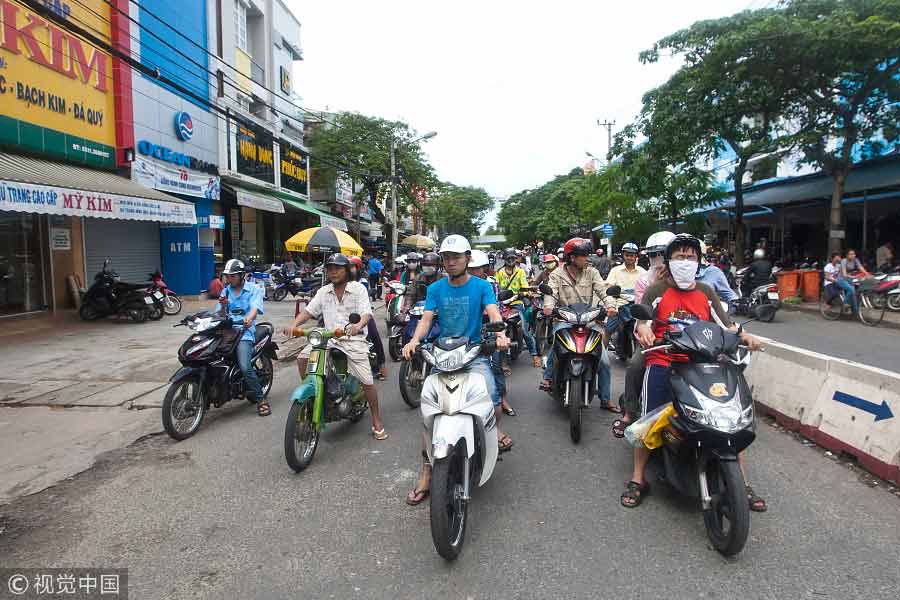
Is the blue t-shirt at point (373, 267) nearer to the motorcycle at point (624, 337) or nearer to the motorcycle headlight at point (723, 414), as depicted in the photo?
the motorcycle at point (624, 337)

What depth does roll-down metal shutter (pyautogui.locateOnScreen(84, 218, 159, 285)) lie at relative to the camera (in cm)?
1368

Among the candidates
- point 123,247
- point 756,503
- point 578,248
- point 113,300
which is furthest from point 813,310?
point 123,247

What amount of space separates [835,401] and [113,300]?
1290cm

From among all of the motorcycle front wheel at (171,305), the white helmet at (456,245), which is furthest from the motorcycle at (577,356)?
the motorcycle front wheel at (171,305)

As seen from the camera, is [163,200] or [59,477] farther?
[163,200]

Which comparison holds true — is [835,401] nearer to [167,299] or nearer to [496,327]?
[496,327]

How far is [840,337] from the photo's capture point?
10172 mm

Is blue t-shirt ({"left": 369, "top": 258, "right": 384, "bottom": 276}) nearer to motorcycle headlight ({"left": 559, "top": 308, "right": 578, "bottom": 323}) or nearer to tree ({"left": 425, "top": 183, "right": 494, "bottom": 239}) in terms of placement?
motorcycle headlight ({"left": 559, "top": 308, "right": 578, "bottom": 323})

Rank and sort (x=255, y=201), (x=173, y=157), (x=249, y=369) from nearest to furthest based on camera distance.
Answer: (x=249, y=369) < (x=173, y=157) < (x=255, y=201)

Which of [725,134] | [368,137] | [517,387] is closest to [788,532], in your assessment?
[517,387]

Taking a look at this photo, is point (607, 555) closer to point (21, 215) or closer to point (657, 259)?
point (657, 259)

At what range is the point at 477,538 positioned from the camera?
3.10m

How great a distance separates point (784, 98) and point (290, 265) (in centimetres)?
1628

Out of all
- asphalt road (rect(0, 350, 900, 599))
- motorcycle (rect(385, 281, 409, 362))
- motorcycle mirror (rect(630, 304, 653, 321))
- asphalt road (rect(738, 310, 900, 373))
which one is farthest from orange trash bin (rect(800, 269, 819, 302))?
motorcycle mirror (rect(630, 304, 653, 321))
